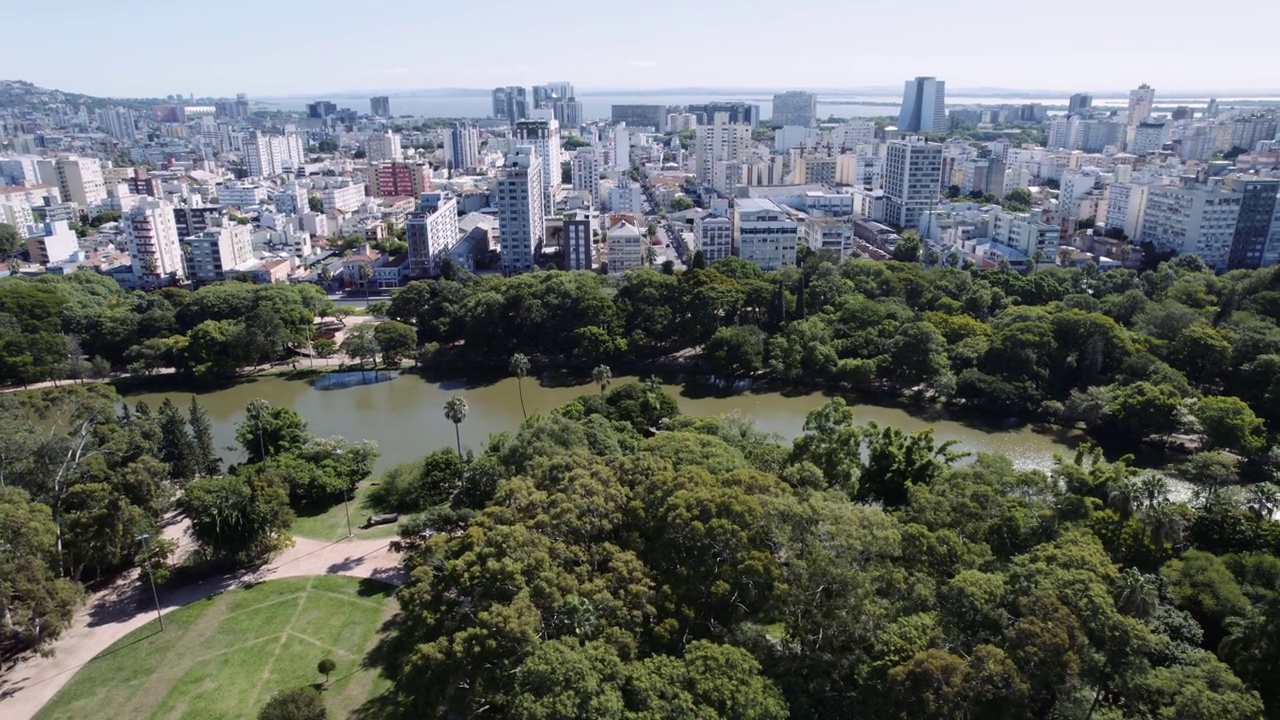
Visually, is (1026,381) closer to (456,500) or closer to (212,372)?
(456,500)

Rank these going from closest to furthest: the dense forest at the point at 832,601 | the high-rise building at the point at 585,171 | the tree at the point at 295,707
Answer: the dense forest at the point at 832,601 → the tree at the point at 295,707 → the high-rise building at the point at 585,171

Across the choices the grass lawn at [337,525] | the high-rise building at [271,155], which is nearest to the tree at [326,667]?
the grass lawn at [337,525]

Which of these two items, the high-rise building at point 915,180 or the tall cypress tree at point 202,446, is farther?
the high-rise building at point 915,180

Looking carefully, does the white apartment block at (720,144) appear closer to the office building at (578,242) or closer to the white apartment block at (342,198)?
the office building at (578,242)

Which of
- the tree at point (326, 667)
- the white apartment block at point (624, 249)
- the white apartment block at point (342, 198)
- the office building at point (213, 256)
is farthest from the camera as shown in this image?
the white apartment block at point (342, 198)

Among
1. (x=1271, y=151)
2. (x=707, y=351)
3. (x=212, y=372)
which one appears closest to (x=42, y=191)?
(x=212, y=372)

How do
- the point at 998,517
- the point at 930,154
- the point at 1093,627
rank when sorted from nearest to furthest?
the point at 1093,627 < the point at 998,517 < the point at 930,154

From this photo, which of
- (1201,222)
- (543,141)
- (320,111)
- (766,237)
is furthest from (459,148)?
(1201,222)
